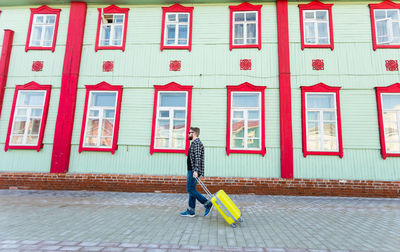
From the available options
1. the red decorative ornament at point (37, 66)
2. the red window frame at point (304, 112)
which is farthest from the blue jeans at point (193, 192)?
the red decorative ornament at point (37, 66)

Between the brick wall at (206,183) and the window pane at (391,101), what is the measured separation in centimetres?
→ 285

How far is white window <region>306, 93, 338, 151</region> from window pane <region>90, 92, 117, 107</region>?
793cm

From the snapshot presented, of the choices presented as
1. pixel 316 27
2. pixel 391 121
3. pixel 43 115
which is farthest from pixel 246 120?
pixel 43 115

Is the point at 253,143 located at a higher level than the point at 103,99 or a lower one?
lower

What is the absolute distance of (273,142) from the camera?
7.88 meters

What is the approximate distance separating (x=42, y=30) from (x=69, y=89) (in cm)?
331

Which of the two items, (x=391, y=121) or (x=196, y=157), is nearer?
(x=196, y=157)

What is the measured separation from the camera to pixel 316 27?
8.59 m

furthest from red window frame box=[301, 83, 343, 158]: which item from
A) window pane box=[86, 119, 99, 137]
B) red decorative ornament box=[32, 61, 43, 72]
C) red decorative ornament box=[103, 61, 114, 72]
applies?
red decorative ornament box=[32, 61, 43, 72]

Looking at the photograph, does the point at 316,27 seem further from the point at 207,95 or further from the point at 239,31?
the point at 207,95

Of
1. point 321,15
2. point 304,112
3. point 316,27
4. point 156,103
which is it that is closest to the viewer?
point 304,112

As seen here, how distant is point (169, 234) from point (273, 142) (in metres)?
5.46

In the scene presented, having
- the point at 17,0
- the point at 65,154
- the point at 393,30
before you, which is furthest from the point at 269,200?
the point at 17,0

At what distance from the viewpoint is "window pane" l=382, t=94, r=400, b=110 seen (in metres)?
7.95
